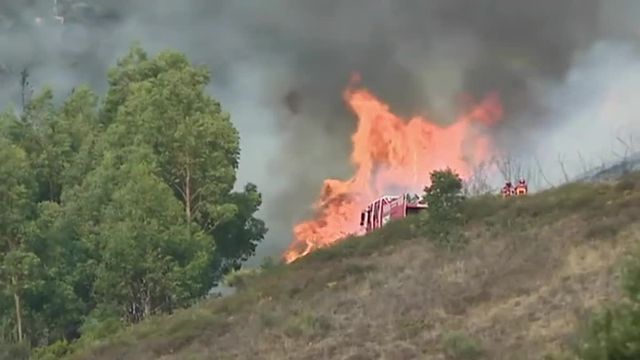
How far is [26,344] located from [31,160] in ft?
51.6

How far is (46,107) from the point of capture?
5844 cm

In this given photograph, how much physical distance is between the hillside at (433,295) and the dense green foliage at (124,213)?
7855 mm

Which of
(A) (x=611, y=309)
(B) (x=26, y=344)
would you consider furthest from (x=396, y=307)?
(B) (x=26, y=344)

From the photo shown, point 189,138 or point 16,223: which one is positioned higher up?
point 189,138

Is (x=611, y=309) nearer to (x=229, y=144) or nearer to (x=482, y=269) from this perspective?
(x=482, y=269)

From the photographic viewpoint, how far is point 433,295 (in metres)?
27.7

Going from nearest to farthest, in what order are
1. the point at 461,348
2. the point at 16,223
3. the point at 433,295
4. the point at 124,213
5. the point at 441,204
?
the point at 461,348 → the point at 433,295 → the point at 441,204 → the point at 124,213 → the point at 16,223

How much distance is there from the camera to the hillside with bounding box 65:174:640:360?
75.2ft

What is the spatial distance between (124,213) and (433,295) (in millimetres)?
22210

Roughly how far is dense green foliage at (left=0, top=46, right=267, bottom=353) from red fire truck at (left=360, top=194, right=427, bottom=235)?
6.38 meters

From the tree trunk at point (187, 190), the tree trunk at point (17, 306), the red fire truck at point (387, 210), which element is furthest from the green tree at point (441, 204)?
the tree trunk at point (17, 306)

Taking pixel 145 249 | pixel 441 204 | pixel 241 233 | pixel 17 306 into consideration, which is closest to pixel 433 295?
pixel 441 204

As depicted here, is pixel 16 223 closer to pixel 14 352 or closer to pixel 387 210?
pixel 14 352

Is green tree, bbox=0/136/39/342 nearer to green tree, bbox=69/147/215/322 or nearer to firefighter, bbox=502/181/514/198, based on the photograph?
green tree, bbox=69/147/215/322
